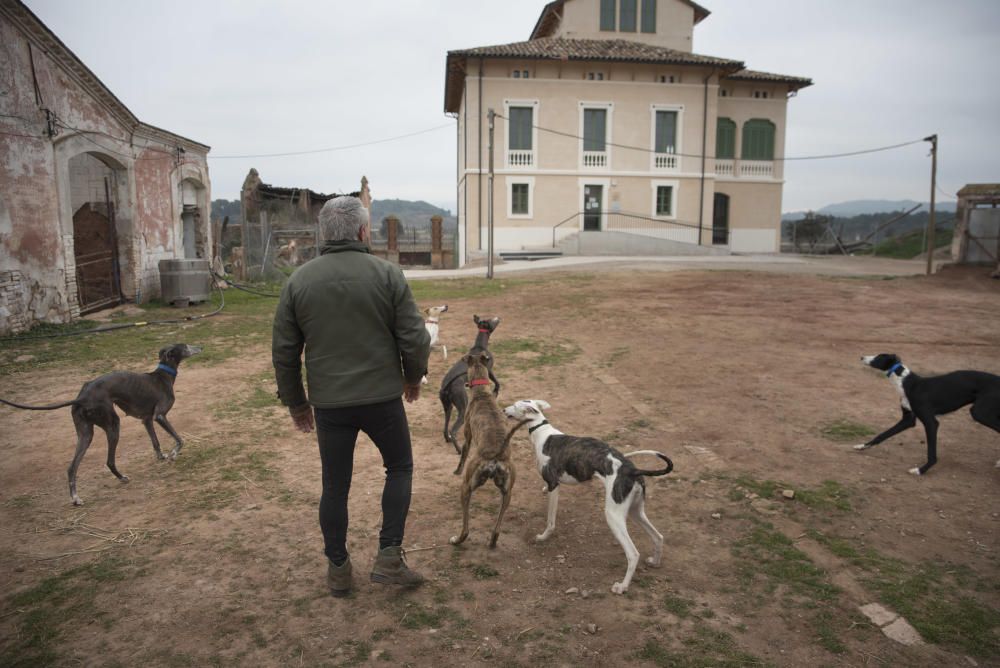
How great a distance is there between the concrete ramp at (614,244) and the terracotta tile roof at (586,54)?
7896mm

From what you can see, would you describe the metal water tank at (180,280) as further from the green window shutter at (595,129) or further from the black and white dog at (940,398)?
the green window shutter at (595,129)

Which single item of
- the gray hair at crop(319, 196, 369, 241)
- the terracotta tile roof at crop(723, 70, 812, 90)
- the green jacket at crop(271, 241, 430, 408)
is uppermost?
the terracotta tile roof at crop(723, 70, 812, 90)

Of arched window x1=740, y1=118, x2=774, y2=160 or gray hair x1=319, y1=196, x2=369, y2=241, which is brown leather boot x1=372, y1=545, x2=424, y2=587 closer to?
gray hair x1=319, y1=196, x2=369, y2=241

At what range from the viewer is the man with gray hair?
3127 millimetres

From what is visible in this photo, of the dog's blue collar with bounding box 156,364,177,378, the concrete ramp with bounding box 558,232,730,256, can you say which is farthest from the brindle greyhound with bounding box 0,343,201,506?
the concrete ramp with bounding box 558,232,730,256

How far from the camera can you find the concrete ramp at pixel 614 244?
28.2 metres

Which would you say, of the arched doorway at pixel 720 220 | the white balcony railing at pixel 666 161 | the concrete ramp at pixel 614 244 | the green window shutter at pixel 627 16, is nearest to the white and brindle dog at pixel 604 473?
the concrete ramp at pixel 614 244

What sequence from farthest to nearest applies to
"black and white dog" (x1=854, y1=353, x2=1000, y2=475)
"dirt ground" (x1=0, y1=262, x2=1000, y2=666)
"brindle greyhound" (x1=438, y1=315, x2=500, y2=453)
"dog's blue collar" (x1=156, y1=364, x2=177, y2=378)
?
"brindle greyhound" (x1=438, y1=315, x2=500, y2=453), "dog's blue collar" (x1=156, y1=364, x2=177, y2=378), "black and white dog" (x1=854, y1=353, x2=1000, y2=475), "dirt ground" (x1=0, y1=262, x2=1000, y2=666)

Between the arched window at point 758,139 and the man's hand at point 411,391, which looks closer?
the man's hand at point 411,391

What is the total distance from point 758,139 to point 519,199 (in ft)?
42.7

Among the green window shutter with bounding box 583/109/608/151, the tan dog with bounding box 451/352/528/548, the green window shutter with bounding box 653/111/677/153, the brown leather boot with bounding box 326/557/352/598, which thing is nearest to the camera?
the brown leather boot with bounding box 326/557/352/598

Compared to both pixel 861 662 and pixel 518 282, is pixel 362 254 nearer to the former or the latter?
pixel 861 662

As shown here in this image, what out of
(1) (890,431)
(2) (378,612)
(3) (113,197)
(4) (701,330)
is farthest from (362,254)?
Answer: (3) (113,197)

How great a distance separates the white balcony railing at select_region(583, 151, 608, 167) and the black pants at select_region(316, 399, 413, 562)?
28.1 meters
